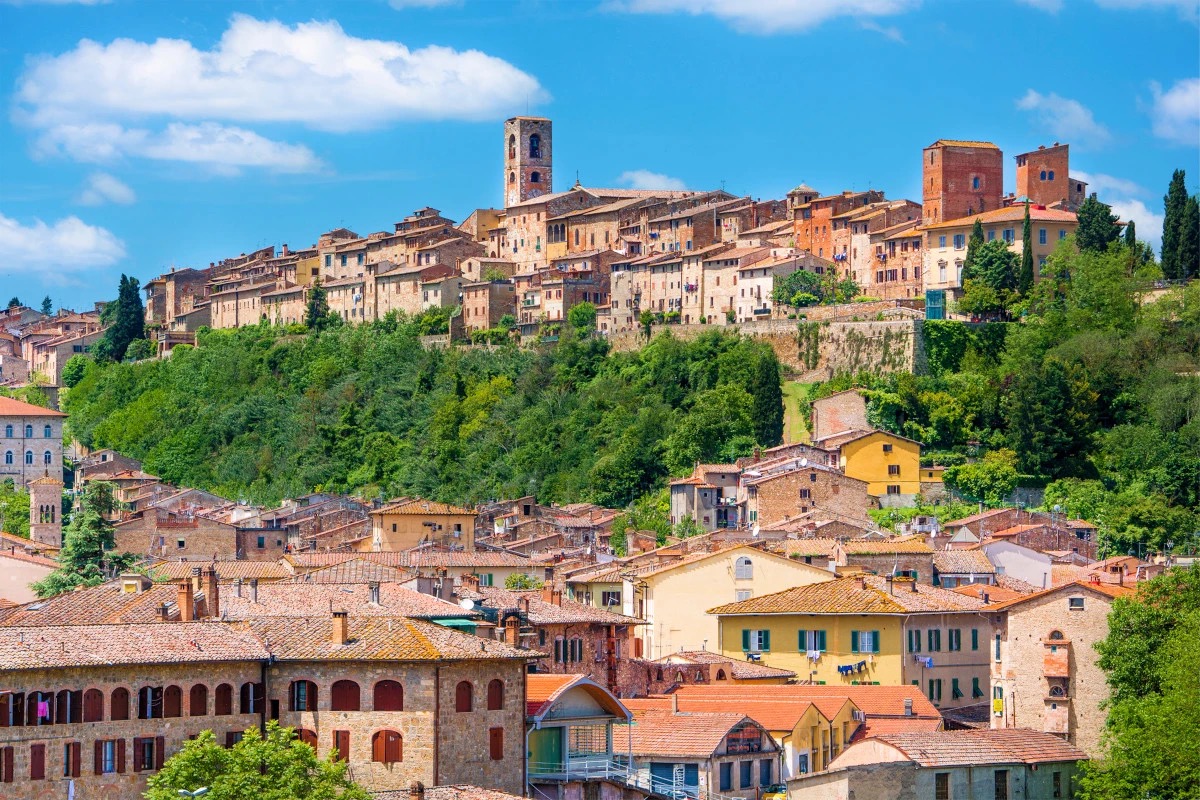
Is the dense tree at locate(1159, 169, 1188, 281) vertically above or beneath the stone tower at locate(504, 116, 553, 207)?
beneath

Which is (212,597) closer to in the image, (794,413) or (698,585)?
(698,585)

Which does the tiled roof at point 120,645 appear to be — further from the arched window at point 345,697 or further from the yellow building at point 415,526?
the yellow building at point 415,526

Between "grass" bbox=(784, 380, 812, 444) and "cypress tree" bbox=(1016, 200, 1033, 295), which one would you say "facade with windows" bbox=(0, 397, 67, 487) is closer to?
"grass" bbox=(784, 380, 812, 444)

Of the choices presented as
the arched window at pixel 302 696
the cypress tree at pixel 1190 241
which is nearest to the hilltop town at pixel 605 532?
the arched window at pixel 302 696

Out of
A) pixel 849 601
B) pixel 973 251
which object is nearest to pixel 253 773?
pixel 849 601

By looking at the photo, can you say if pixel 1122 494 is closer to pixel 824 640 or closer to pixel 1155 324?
pixel 1155 324

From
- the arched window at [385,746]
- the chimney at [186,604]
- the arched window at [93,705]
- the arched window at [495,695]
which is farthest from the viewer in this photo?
the chimney at [186,604]

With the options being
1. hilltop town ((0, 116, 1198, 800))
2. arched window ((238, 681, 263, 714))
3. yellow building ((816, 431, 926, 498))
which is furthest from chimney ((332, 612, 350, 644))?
yellow building ((816, 431, 926, 498))
